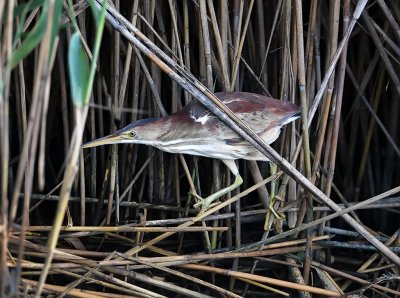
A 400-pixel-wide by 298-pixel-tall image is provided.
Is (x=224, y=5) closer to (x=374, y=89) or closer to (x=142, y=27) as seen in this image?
(x=142, y=27)

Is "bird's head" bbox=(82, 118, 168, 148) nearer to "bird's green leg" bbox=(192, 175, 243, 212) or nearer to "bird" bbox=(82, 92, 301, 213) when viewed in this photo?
"bird" bbox=(82, 92, 301, 213)

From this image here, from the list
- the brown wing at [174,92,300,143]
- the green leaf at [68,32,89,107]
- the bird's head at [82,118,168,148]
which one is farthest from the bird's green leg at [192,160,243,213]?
the green leaf at [68,32,89,107]

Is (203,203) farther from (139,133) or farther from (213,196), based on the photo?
(139,133)

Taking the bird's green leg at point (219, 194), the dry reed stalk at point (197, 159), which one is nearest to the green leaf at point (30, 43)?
the dry reed stalk at point (197, 159)

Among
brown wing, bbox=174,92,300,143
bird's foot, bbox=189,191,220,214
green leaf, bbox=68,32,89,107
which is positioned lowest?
bird's foot, bbox=189,191,220,214

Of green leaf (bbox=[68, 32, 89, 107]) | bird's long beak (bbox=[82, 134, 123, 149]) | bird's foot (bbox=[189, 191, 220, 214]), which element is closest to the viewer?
green leaf (bbox=[68, 32, 89, 107])

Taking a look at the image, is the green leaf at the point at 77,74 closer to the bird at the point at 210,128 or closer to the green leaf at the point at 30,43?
the green leaf at the point at 30,43

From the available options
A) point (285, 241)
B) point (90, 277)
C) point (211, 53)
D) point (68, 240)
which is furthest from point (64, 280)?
point (211, 53)
